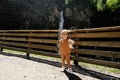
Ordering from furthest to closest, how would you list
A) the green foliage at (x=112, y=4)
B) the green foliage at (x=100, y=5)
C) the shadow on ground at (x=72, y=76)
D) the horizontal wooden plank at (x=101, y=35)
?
the green foliage at (x=100, y=5) < the green foliage at (x=112, y=4) < the shadow on ground at (x=72, y=76) < the horizontal wooden plank at (x=101, y=35)

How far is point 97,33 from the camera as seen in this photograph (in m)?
8.59

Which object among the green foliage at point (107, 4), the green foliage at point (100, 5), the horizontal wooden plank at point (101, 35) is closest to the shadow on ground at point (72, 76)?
the horizontal wooden plank at point (101, 35)

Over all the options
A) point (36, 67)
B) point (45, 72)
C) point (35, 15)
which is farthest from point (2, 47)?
point (35, 15)

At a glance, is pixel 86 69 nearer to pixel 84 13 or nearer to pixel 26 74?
pixel 26 74

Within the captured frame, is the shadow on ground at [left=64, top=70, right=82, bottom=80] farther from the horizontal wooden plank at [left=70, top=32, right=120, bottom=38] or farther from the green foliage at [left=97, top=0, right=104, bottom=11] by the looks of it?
the green foliage at [left=97, top=0, right=104, bottom=11]

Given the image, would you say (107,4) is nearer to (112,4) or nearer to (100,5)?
(112,4)

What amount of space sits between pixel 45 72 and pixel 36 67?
1.06 m

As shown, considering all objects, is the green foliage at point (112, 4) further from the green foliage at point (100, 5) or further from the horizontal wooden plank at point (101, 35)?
the horizontal wooden plank at point (101, 35)

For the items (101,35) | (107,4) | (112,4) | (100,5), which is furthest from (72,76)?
(100,5)

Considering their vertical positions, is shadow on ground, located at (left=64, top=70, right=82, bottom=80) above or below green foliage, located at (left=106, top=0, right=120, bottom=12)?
below

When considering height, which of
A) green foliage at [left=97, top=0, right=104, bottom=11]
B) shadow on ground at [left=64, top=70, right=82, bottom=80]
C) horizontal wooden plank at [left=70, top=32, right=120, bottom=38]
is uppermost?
green foliage at [left=97, top=0, right=104, bottom=11]

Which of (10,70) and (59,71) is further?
(10,70)

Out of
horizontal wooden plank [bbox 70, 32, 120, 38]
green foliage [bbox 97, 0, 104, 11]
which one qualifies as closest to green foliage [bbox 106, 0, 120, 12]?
green foliage [bbox 97, 0, 104, 11]

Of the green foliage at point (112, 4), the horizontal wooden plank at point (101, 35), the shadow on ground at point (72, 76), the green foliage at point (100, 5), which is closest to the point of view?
the horizontal wooden plank at point (101, 35)
